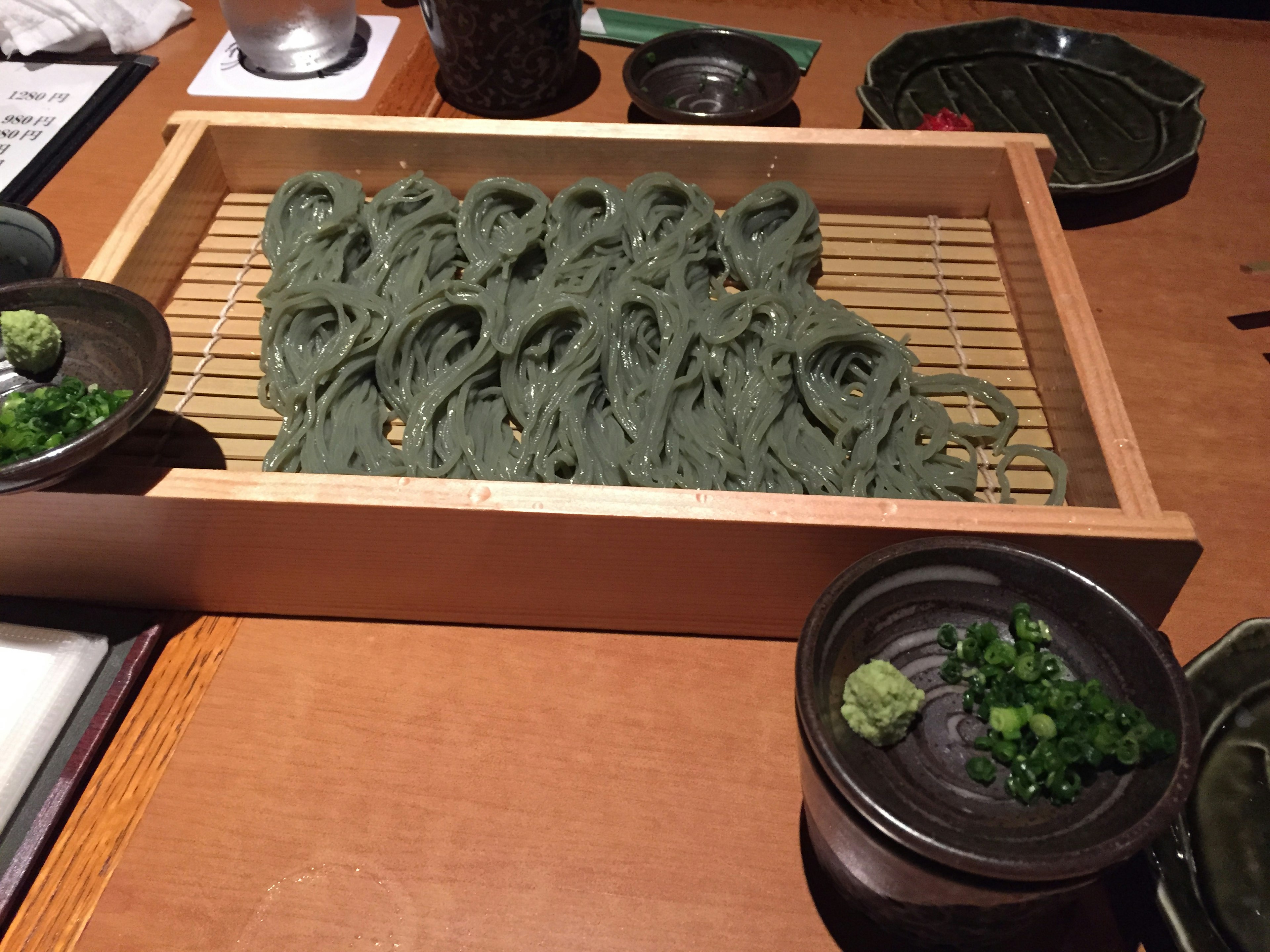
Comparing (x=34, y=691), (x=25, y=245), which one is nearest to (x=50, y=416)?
(x=34, y=691)

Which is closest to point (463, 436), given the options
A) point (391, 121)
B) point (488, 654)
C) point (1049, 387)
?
point (488, 654)

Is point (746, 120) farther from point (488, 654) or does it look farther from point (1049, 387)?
point (488, 654)

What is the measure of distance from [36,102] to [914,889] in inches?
132

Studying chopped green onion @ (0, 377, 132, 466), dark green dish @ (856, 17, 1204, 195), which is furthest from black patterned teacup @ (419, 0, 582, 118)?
chopped green onion @ (0, 377, 132, 466)

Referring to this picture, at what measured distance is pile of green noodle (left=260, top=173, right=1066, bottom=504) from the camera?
171cm

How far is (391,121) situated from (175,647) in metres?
1.40

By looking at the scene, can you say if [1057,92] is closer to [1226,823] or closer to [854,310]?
[854,310]

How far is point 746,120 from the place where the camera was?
2.37 m

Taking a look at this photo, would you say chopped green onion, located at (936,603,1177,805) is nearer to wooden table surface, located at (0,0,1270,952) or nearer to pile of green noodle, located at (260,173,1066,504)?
wooden table surface, located at (0,0,1270,952)

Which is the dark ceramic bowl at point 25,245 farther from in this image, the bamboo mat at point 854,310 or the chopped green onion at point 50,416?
the chopped green onion at point 50,416

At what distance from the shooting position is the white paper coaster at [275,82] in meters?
2.78

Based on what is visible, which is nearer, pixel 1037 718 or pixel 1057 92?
pixel 1037 718

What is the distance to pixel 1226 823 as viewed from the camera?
1.22m

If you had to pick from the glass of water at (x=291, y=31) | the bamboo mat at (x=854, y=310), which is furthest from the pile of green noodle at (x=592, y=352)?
the glass of water at (x=291, y=31)
